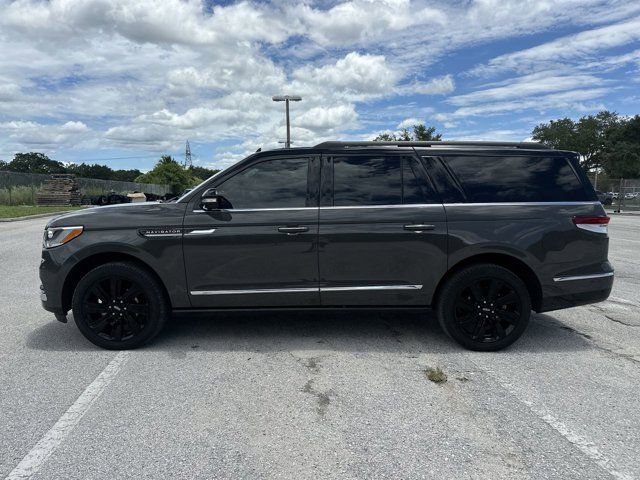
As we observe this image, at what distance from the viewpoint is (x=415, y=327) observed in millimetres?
5141

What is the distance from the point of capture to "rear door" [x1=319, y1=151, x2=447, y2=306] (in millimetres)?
4336

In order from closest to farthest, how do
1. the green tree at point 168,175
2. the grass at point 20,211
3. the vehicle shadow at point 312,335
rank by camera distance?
the vehicle shadow at point 312,335 → the grass at point 20,211 → the green tree at point 168,175

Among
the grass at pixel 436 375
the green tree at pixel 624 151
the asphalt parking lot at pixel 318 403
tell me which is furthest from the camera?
the green tree at pixel 624 151

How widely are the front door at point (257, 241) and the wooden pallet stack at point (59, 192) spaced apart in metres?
33.0

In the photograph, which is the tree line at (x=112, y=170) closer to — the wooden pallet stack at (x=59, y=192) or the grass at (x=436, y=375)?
the wooden pallet stack at (x=59, y=192)

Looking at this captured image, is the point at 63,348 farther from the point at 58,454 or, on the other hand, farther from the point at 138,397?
the point at 58,454

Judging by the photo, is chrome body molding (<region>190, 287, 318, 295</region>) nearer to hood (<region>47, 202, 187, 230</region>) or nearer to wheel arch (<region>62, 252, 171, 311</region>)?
wheel arch (<region>62, 252, 171, 311</region>)

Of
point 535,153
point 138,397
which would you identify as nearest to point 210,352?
point 138,397

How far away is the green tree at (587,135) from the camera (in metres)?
55.6

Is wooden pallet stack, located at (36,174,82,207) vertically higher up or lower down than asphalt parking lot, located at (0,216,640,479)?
higher up

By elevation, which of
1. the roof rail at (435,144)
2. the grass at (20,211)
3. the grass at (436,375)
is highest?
the roof rail at (435,144)

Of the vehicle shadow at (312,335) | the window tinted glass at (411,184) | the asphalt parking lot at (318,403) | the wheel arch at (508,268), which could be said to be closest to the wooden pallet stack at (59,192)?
the asphalt parking lot at (318,403)

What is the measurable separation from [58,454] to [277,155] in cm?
287

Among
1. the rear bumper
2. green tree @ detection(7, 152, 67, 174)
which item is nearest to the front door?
the rear bumper
